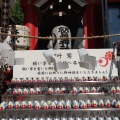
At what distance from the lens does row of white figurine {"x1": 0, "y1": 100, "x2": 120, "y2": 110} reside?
3.69 metres

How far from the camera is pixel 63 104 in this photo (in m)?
3.81

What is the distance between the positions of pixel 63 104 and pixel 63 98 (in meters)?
0.23

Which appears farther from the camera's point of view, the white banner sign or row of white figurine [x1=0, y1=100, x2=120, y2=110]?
the white banner sign

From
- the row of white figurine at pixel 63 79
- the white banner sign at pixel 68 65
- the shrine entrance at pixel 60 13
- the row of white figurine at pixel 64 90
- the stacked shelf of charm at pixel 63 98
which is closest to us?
the stacked shelf of charm at pixel 63 98

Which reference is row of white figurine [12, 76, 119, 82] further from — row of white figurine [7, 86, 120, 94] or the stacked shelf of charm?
row of white figurine [7, 86, 120, 94]

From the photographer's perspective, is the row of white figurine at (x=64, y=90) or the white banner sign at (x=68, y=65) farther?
the white banner sign at (x=68, y=65)

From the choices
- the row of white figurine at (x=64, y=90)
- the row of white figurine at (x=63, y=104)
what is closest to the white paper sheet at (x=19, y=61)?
the row of white figurine at (x=64, y=90)

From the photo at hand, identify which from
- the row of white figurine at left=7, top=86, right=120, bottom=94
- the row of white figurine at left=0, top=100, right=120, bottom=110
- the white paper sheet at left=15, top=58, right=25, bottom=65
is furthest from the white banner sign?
the row of white figurine at left=0, top=100, right=120, bottom=110

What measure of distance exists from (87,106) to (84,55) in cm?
106

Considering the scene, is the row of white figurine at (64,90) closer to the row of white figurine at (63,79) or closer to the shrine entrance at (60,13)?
the row of white figurine at (63,79)

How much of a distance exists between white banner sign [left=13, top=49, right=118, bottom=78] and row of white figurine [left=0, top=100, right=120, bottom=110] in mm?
915

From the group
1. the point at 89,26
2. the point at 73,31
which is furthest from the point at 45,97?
the point at 89,26

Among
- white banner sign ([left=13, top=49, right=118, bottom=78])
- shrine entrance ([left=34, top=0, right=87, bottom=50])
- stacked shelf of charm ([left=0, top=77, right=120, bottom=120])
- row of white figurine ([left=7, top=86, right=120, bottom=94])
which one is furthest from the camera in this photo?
shrine entrance ([left=34, top=0, right=87, bottom=50])

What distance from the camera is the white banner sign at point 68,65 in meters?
4.66
